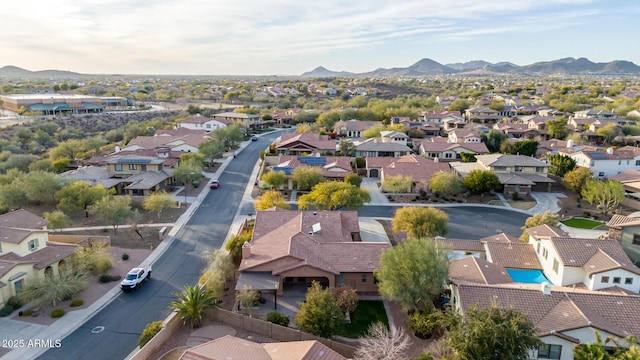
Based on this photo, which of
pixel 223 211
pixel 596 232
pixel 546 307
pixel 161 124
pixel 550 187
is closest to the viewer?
pixel 546 307

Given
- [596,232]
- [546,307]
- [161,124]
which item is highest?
[161,124]

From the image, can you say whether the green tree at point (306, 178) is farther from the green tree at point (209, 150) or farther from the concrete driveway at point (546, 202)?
the concrete driveway at point (546, 202)

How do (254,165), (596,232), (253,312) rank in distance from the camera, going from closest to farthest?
(253,312)
(596,232)
(254,165)

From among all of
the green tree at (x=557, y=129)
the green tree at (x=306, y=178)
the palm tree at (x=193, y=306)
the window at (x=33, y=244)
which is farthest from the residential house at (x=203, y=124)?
the palm tree at (x=193, y=306)

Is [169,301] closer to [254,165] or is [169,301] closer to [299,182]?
[299,182]

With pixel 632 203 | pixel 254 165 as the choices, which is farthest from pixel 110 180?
pixel 632 203

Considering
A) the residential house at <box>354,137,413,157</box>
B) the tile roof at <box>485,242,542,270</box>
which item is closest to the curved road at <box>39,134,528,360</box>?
the tile roof at <box>485,242,542,270</box>

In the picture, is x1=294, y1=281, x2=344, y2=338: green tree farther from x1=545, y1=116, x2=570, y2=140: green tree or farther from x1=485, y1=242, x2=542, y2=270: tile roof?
x1=545, y1=116, x2=570, y2=140: green tree
